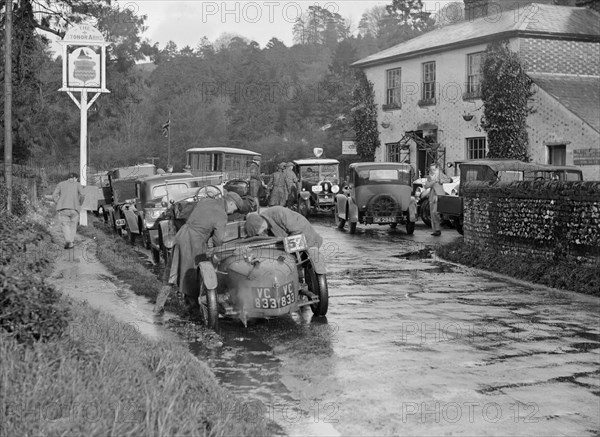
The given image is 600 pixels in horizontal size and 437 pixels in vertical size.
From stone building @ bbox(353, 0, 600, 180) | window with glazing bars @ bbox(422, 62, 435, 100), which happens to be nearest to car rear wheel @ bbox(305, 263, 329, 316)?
stone building @ bbox(353, 0, 600, 180)

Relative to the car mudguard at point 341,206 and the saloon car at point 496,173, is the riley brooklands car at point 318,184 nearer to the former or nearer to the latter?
the car mudguard at point 341,206

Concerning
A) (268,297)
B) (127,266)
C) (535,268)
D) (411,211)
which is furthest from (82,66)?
(268,297)

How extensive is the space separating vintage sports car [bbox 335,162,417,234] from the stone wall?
5872 millimetres

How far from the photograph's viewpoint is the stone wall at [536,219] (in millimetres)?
14141

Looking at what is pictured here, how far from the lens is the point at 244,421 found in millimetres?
6238

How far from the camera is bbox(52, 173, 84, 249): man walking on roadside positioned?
760 inches

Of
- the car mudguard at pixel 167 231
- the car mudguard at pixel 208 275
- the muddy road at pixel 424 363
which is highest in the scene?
the car mudguard at pixel 167 231

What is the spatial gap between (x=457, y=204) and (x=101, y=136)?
60372 mm

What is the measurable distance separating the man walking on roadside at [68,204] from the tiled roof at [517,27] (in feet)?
63.0

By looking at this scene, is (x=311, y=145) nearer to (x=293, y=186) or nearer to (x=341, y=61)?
(x=341, y=61)

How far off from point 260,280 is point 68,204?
1010cm

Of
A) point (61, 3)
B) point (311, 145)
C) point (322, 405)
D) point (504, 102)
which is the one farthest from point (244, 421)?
point (311, 145)

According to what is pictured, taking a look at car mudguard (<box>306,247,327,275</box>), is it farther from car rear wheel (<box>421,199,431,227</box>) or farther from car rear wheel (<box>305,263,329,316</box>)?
car rear wheel (<box>421,199,431,227</box>)

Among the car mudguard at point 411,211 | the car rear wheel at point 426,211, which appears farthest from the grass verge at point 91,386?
the car rear wheel at point 426,211
